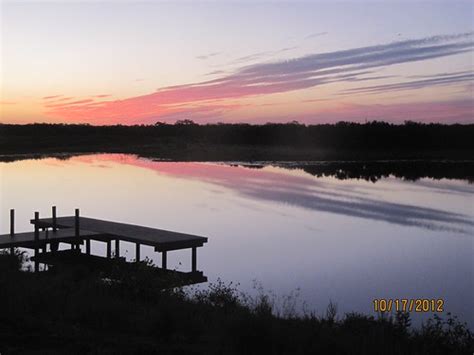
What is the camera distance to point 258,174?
3494 centimetres

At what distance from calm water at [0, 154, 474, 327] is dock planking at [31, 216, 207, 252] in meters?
0.49

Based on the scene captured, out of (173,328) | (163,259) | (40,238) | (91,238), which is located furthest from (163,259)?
(173,328)

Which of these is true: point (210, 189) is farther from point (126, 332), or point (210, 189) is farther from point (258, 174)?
point (126, 332)

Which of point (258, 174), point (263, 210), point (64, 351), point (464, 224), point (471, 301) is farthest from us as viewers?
point (258, 174)

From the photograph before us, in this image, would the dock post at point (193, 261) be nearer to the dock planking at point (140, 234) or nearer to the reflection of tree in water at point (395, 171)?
the dock planking at point (140, 234)

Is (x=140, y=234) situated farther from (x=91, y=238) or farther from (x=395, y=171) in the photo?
(x=395, y=171)

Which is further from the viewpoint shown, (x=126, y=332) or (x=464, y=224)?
(x=464, y=224)

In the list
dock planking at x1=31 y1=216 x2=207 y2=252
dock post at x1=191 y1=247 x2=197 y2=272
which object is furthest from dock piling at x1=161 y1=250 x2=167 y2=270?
dock post at x1=191 y1=247 x2=197 y2=272

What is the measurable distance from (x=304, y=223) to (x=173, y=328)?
11.5 m

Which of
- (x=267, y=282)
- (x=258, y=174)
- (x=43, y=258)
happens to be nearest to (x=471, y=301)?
(x=267, y=282)

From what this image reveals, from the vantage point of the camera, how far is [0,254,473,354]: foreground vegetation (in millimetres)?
5781

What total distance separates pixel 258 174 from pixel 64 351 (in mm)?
29561

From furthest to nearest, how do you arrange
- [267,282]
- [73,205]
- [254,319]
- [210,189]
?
[210,189] → [73,205] → [267,282] → [254,319]

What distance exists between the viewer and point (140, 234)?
1322 cm
